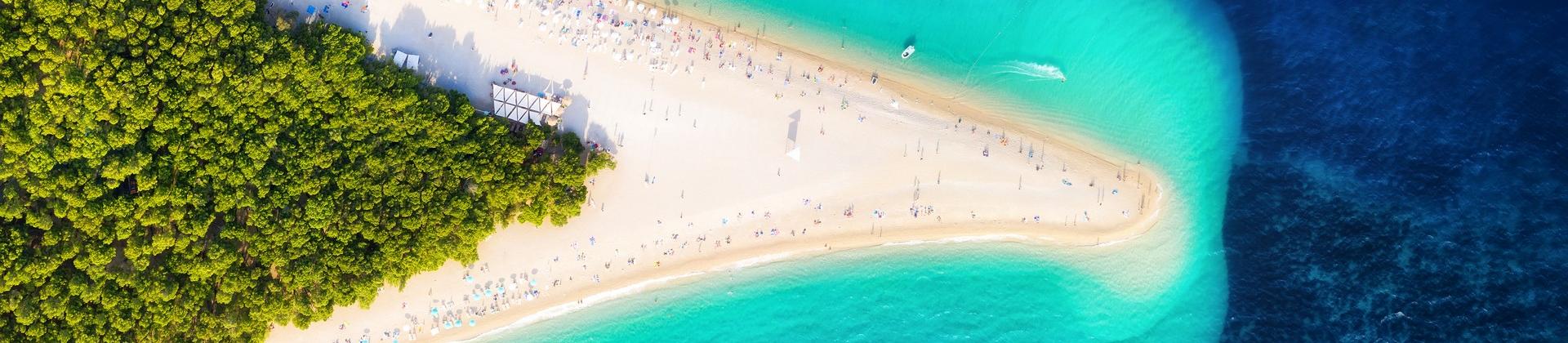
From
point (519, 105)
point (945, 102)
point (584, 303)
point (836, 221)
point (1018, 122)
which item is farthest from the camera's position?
point (1018, 122)

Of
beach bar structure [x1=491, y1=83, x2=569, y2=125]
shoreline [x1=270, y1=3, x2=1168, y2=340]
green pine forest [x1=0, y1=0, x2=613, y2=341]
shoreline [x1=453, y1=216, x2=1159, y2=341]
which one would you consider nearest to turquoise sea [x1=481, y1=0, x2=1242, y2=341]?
shoreline [x1=453, y1=216, x2=1159, y2=341]

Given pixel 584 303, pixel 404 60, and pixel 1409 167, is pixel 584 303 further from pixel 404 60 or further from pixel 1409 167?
pixel 1409 167

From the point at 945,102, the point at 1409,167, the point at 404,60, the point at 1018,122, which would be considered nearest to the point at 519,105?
the point at 404,60

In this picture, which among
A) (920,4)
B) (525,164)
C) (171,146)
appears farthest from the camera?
(920,4)

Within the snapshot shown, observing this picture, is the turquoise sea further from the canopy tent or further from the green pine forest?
the canopy tent

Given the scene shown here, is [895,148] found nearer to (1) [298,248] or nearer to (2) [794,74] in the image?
(2) [794,74]

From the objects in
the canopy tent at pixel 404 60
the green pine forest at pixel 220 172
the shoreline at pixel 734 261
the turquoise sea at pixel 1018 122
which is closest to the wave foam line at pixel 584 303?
the shoreline at pixel 734 261

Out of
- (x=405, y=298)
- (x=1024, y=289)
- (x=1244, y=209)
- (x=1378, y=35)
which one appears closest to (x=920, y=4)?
(x=1024, y=289)
